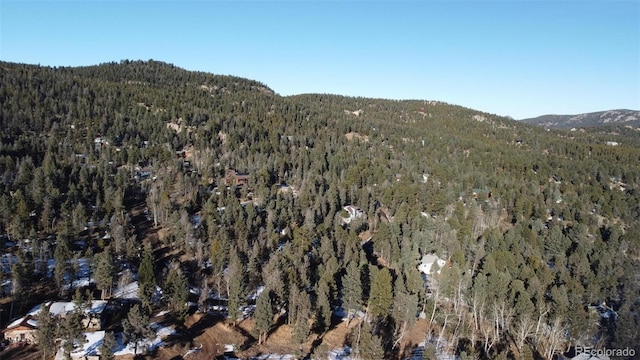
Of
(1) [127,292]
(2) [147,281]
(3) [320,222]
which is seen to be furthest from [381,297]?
(1) [127,292]

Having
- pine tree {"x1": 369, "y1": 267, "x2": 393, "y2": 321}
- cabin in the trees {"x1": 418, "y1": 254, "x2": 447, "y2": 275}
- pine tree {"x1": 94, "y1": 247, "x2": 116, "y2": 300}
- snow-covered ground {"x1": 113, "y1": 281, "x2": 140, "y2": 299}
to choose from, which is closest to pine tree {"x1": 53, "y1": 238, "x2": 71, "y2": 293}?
pine tree {"x1": 94, "y1": 247, "x2": 116, "y2": 300}

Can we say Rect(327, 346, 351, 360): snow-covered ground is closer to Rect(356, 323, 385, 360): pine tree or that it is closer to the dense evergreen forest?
the dense evergreen forest

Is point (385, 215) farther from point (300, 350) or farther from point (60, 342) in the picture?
point (60, 342)

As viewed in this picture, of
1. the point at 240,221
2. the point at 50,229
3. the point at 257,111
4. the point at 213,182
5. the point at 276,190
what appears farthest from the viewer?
the point at 257,111

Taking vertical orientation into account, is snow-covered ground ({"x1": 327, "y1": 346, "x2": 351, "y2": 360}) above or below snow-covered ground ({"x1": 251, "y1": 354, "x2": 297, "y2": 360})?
below

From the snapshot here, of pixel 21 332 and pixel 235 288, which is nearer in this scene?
pixel 21 332

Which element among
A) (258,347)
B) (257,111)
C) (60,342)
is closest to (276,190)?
(258,347)

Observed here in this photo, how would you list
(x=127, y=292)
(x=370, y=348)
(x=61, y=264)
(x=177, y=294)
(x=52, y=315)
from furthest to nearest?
(x=127, y=292) → (x=61, y=264) → (x=177, y=294) → (x=52, y=315) → (x=370, y=348)

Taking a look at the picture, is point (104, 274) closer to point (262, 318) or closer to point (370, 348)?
point (262, 318)

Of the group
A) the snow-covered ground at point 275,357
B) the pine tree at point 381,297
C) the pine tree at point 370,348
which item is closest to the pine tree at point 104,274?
the snow-covered ground at point 275,357
